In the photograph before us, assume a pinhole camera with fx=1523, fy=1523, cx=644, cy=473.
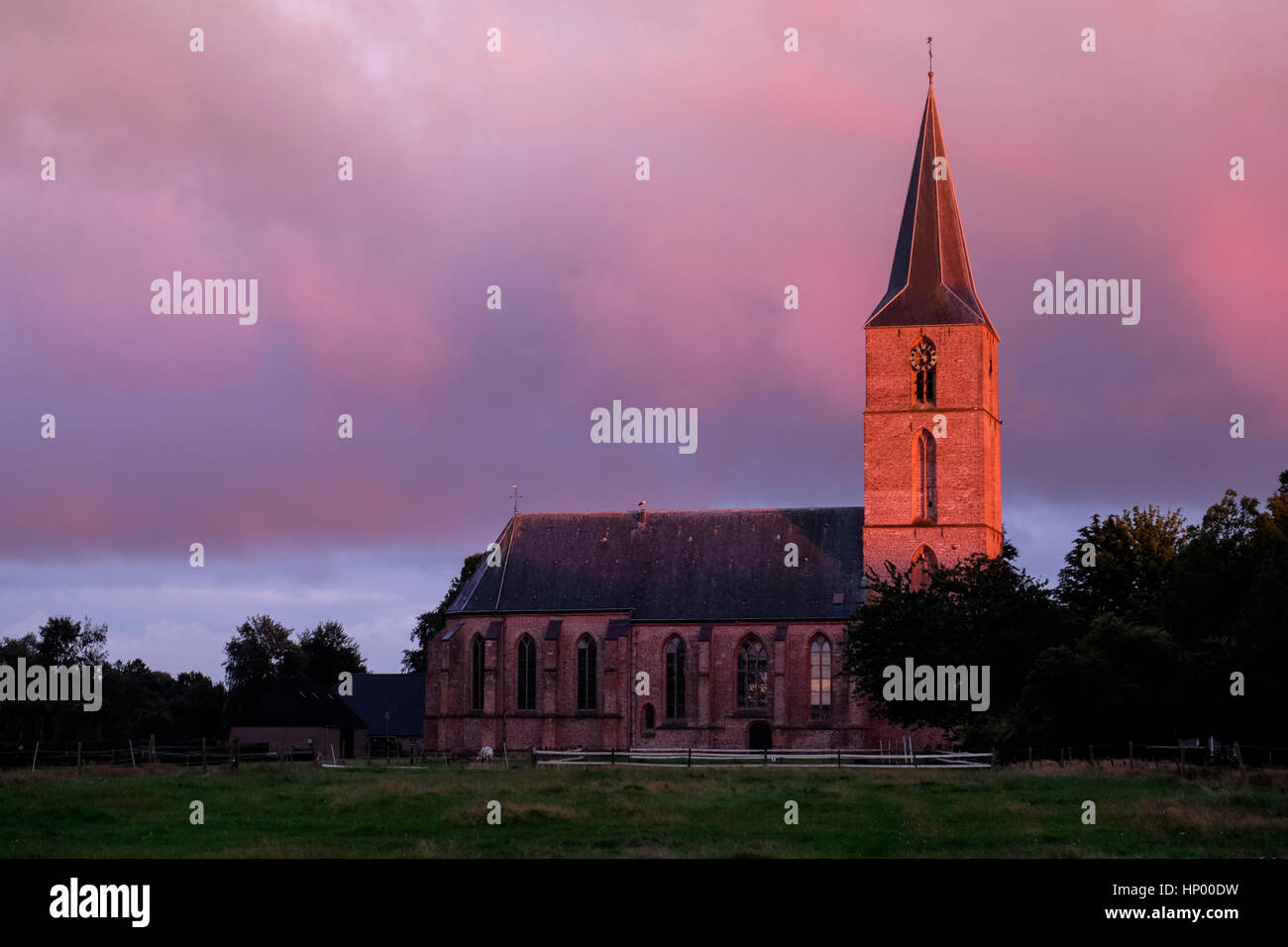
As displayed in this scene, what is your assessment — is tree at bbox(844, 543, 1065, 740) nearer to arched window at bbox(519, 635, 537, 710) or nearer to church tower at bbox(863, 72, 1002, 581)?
church tower at bbox(863, 72, 1002, 581)

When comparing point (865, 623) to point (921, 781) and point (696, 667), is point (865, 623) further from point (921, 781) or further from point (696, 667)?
point (921, 781)

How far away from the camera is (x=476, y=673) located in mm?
70312

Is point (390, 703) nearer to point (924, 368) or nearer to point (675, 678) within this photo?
point (675, 678)

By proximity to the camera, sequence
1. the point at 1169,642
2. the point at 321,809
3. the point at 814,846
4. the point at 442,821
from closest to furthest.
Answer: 1. the point at 814,846
2. the point at 442,821
3. the point at 321,809
4. the point at 1169,642

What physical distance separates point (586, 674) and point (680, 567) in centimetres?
658

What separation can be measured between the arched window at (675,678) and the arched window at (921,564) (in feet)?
36.8

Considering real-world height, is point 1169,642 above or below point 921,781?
above

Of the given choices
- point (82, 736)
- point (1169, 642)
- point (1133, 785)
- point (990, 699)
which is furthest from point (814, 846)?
point (82, 736)

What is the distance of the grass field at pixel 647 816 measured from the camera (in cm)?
2162

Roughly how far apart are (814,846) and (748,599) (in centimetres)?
4663

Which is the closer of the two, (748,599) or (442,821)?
(442,821)

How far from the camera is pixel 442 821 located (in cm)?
2584

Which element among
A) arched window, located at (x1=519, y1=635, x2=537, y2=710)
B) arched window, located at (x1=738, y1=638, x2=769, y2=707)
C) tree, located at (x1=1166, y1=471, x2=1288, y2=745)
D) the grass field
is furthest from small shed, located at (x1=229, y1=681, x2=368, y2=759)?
tree, located at (x1=1166, y1=471, x2=1288, y2=745)

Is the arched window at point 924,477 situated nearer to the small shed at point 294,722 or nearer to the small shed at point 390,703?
the small shed at point 294,722
